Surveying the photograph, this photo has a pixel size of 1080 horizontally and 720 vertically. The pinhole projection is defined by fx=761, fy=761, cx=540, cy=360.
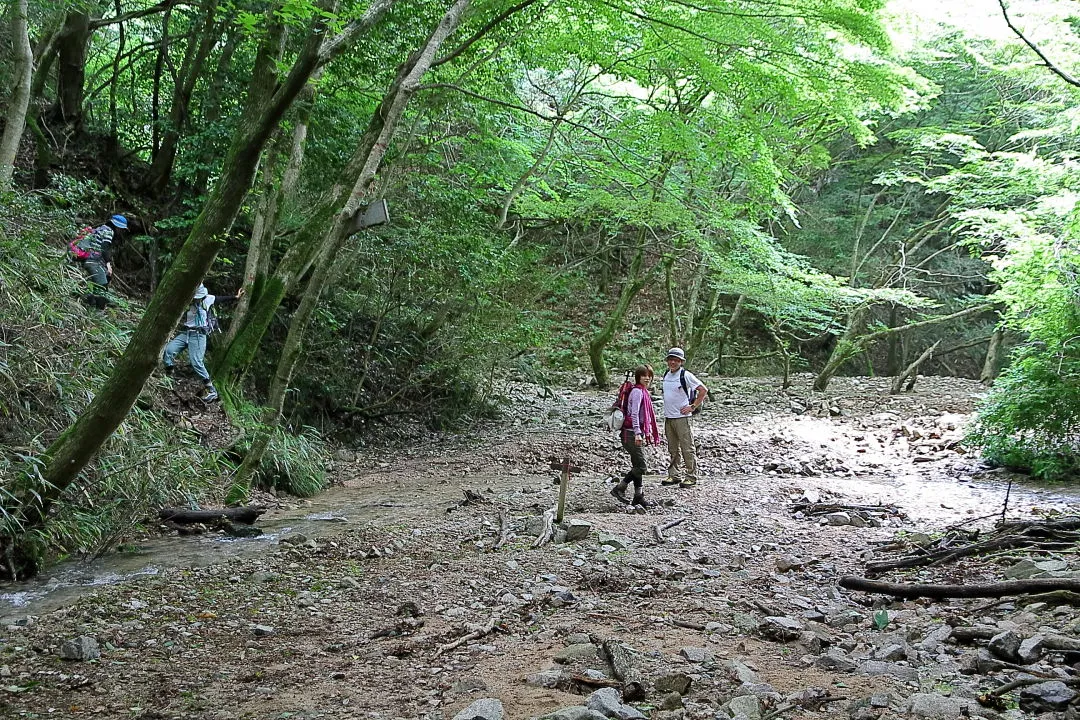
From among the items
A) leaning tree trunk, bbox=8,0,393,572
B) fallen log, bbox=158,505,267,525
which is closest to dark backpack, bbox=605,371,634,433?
fallen log, bbox=158,505,267,525

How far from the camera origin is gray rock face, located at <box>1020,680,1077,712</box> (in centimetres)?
279

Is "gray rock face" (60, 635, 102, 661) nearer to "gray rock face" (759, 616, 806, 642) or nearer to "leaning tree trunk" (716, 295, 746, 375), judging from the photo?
"gray rock face" (759, 616, 806, 642)

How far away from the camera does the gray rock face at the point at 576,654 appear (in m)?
3.74

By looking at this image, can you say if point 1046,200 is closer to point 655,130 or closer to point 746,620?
point 655,130

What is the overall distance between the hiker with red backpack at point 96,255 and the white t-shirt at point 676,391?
6600mm

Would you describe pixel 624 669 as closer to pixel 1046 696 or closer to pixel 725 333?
pixel 1046 696

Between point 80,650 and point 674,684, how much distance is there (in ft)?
10.3

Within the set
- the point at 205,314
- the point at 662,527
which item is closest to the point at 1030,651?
the point at 662,527

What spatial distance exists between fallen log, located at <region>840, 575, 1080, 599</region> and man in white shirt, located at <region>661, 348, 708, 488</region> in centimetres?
456

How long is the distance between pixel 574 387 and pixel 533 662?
15545mm

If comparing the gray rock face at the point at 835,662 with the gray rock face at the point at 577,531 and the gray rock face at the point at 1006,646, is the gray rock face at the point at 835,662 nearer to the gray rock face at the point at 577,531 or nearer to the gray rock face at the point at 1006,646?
the gray rock face at the point at 1006,646

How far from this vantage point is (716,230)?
15.8 m

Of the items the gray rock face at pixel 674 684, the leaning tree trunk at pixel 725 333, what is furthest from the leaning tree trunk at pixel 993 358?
the gray rock face at pixel 674 684

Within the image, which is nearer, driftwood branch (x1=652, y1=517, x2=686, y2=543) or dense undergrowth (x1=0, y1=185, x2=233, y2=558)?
dense undergrowth (x1=0, y1=185, x2=233, y2=558)
